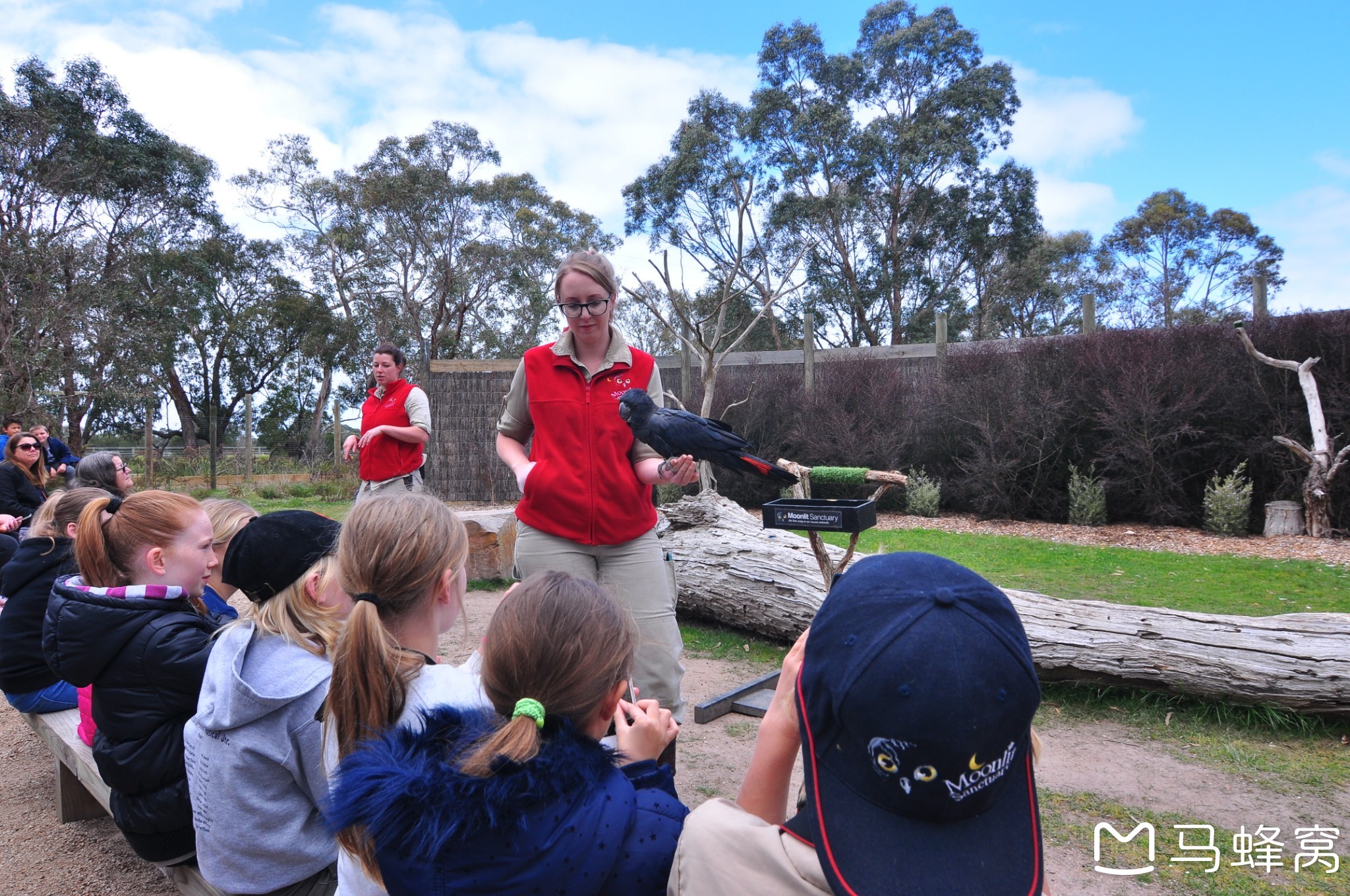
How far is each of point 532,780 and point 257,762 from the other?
0.92 meters

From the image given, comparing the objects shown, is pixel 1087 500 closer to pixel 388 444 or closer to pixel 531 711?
pixel 388 444

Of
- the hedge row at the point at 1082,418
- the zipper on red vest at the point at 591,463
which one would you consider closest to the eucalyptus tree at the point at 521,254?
the hedge row at the point at 1082,418

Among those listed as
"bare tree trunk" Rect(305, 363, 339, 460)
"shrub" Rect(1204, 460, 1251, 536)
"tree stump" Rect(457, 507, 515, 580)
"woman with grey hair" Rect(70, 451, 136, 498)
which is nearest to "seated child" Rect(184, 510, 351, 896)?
"woman with grey hair" Rect(70, 451, 136, 498)

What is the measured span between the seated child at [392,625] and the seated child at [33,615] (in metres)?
1.69

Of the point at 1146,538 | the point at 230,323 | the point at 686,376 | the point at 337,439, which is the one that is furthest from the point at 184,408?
the point at 1146,538

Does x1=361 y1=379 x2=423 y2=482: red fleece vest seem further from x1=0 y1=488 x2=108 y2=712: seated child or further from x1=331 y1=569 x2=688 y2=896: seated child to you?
x1=331 y1=569 x2=688 y2=896: seated child

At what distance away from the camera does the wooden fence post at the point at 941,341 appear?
431 inches

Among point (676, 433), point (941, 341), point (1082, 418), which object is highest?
point (941, 341)

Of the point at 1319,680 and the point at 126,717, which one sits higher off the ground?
the point at 126,717

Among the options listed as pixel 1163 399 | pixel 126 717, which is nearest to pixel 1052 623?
pixel 126 717

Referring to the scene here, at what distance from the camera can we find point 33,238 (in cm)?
1382

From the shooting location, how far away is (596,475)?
241 cm

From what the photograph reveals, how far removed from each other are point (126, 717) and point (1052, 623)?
368cm

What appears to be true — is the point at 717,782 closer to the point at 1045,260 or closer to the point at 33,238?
the point at 33,238
